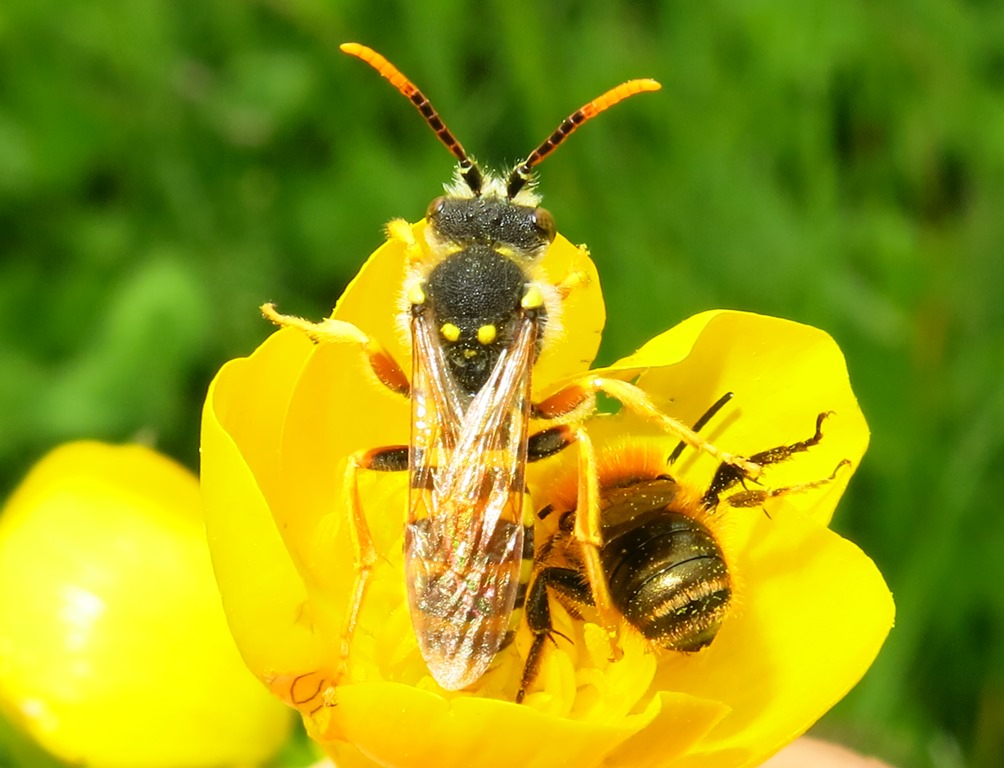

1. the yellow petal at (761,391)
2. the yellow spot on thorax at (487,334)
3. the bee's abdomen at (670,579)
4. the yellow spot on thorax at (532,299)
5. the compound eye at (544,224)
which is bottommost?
the bee's abdomen at (670,579)

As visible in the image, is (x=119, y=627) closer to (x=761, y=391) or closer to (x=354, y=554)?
(x=354, y=554)

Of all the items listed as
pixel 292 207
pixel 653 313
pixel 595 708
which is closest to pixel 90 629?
pixel 595 708

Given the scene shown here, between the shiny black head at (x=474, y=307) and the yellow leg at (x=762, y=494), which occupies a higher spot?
the shiny black head at (x=474, y=307)

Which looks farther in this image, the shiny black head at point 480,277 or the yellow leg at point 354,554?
the shiny black head at point 480,277

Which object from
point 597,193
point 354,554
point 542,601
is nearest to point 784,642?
point 542,601

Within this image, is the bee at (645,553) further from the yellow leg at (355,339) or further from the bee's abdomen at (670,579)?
the yellow leg at (355,339)

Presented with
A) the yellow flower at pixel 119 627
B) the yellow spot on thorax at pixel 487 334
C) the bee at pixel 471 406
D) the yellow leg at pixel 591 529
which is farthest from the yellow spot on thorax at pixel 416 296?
the yellow flower at pixel 119 627

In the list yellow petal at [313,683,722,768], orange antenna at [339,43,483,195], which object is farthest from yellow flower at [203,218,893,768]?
orange antenna at [339,43,483,195]
